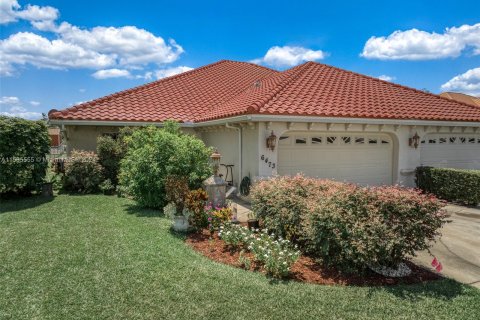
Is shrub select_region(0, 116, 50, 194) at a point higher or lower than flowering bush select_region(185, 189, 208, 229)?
higher

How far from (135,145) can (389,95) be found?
1028 cm

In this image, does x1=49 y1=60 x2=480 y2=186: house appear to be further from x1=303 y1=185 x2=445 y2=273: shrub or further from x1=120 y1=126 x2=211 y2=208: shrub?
x1=303 y1=185 x2=445 y2=273: shrub

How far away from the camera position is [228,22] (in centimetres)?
1515

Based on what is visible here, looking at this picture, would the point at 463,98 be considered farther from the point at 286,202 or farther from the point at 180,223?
the point at 180,223

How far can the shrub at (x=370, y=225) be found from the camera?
445 cm

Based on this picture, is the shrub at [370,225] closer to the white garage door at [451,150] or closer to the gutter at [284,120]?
the gutter at [284,120]

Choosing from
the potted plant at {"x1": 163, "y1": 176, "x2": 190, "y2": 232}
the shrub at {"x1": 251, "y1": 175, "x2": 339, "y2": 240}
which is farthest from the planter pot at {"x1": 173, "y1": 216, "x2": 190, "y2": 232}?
the shrub at {"x1": 251, "y1": 175, "x2": 339, "y2": 240}

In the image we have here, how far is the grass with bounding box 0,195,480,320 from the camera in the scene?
3721 mm

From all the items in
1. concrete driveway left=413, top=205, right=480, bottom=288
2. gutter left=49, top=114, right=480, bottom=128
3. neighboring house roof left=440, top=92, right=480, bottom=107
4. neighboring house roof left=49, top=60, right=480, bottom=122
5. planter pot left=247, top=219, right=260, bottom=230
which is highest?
neighboring house roof left=440, top=92, right=480, bottom=107

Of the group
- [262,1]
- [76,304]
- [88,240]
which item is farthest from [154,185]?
[262,1]

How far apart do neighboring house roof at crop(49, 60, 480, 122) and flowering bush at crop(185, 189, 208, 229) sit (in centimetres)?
303

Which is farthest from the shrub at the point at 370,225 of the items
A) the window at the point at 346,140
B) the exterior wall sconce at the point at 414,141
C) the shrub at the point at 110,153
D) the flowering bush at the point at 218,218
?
the shrub at the point at 110,153

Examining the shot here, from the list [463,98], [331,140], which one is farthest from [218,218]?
[463,98]

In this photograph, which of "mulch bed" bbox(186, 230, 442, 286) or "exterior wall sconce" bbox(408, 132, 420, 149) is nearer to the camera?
"mulch bed" bbox(186, 230, 442, 286)
